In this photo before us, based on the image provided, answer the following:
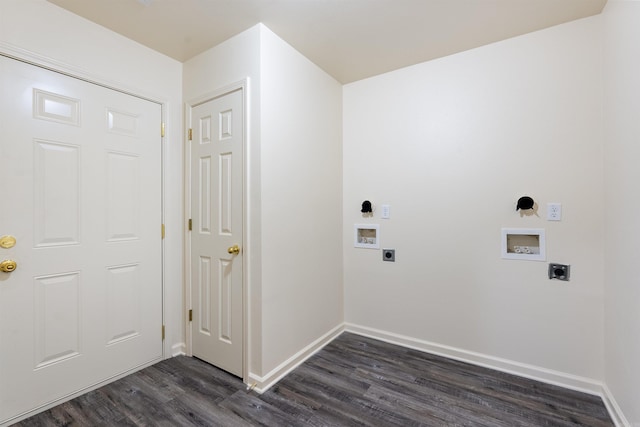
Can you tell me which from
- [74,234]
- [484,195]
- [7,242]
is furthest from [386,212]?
[7,242]

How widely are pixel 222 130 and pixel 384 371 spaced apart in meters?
2.27

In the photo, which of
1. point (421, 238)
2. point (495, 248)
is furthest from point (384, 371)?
point (495, 248)

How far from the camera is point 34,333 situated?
5.71ft

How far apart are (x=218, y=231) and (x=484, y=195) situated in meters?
2.14

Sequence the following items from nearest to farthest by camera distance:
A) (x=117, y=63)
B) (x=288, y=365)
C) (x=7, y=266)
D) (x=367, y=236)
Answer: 1. (x=7, y=266)
2. (x=117, y=63)
3. (x=288, y=365)
4. (x=367, y=236)

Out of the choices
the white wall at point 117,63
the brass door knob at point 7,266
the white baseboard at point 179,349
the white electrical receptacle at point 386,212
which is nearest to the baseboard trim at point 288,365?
the white baseboard at point 179,349

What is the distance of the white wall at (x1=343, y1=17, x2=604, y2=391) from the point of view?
6.47ft

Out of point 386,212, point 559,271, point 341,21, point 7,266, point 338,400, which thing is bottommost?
point 338,400

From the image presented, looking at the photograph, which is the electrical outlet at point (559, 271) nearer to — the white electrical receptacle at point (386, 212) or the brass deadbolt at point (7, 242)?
the white electrical receptacle at point (386, 212)

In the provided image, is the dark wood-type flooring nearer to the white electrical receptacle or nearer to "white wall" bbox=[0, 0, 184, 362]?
"white wall" bbox=[0, 0, 184, 362]

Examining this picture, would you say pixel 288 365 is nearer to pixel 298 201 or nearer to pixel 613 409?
pixel 298 201

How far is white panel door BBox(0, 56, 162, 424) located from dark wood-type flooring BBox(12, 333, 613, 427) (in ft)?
0.80

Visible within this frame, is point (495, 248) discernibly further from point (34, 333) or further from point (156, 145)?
point (34, 333)

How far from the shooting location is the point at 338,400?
1.89 meters
